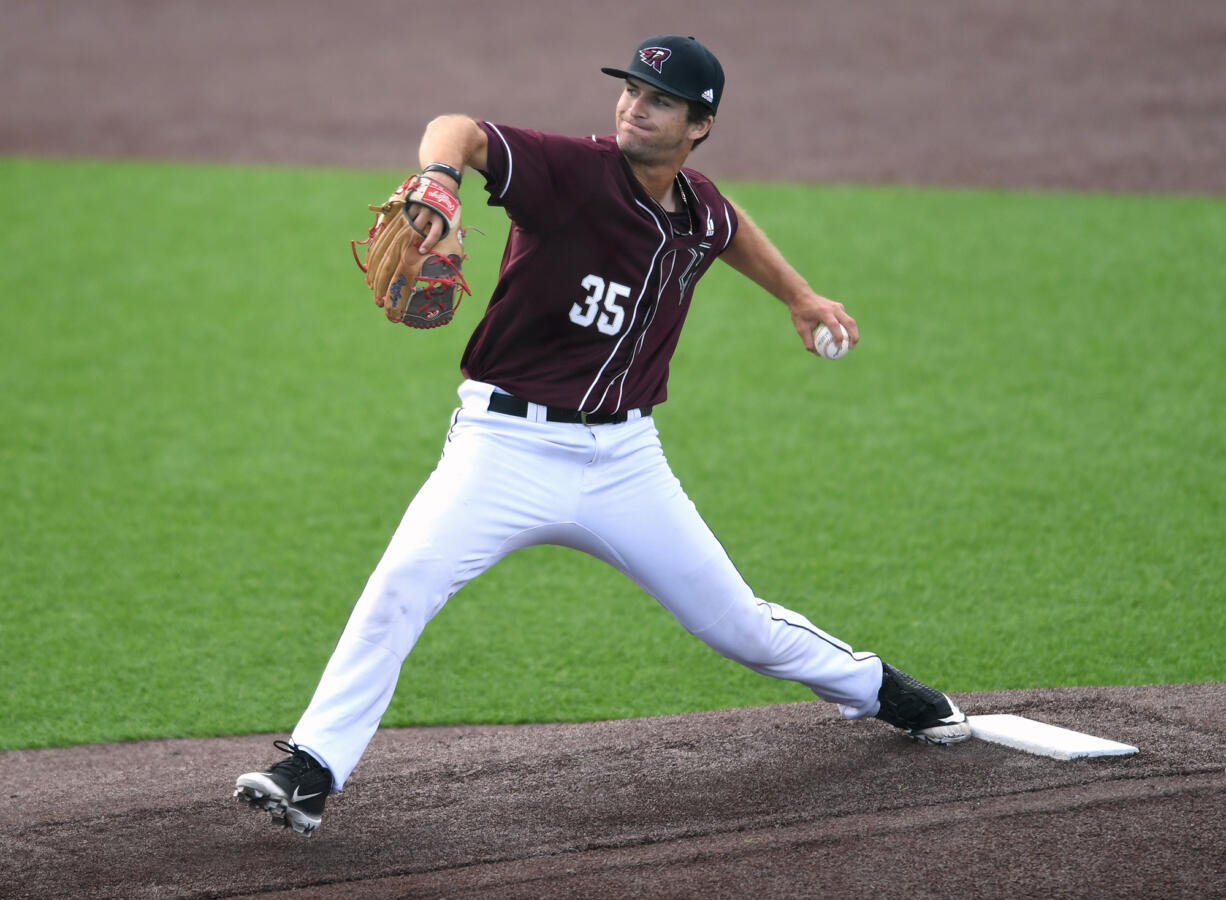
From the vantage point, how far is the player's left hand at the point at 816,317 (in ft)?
12.3

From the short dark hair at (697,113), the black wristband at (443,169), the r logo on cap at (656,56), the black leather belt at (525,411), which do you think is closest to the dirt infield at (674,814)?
the black leather belt at (525,411)

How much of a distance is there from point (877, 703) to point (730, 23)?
43.9 ft

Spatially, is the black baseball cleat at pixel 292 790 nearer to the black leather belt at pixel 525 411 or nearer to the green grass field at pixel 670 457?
the black leather belt at pixel 525 411

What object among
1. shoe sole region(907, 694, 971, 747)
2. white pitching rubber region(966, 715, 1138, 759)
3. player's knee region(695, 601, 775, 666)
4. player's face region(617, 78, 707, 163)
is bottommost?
shoe sole region(907, 694, 971, 747)

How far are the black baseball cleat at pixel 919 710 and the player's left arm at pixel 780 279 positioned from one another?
93 cm

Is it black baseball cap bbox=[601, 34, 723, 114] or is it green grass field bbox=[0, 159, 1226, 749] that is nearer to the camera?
black baseball cap bbox=[601, 34, 723, 114]

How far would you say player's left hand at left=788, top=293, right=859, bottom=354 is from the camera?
12.3ft

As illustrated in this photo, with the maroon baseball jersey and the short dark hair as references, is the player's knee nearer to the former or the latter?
the maroon baseball jersey

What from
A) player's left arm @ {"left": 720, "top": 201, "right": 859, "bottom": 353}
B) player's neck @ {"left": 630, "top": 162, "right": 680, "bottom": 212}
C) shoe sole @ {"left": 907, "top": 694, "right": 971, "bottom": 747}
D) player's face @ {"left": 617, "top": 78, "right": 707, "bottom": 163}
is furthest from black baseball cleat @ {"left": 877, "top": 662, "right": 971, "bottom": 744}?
player's face @ {"left": 617, "top": 78, "right": 707, "bottom": 163}

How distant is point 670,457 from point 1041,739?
128 inches

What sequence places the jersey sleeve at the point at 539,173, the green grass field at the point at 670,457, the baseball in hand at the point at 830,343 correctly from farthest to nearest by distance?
the green grass field at the point at 670,457 < the baseball in hand at the point at 830,343 < the jersey sleeve at the point at 539,173

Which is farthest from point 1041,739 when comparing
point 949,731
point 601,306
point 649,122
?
point 649,122

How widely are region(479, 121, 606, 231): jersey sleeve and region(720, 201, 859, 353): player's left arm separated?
60 centimetres

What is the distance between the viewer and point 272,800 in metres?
2.99
